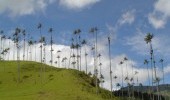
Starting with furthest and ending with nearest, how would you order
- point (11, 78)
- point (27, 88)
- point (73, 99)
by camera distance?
point (11, 78)
point (27, 88)
point (73, 99)

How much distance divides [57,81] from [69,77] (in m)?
6.29

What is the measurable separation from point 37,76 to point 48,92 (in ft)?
157

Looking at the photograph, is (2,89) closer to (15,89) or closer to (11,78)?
(15,89)

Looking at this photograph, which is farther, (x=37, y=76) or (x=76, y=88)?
(x=37, y=76)

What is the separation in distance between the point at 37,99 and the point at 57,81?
37.8 meters

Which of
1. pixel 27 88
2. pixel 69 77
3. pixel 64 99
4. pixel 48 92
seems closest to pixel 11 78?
pixel 27 88

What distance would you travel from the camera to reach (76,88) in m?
159

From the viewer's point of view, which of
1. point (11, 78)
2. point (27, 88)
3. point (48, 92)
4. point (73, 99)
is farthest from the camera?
point (11, 78)

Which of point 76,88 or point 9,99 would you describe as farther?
point 76,88

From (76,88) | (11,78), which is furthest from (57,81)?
(11,78)

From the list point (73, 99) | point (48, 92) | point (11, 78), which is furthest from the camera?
point (11, 78)

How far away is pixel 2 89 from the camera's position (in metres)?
177

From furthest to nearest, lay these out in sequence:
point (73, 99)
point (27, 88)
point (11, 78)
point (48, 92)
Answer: point (11, 78) → point (27, 88) → point (48, 92) → point (73, 99)

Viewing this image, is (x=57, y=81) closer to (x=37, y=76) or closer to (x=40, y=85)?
(x=40, y=85)
